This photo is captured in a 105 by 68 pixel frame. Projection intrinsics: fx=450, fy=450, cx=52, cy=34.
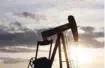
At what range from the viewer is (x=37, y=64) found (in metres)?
40.0

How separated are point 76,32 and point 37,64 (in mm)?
4482

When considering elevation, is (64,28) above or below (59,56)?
above

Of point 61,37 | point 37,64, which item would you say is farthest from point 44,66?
point 61,37

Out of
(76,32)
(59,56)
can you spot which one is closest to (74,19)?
(76,32)

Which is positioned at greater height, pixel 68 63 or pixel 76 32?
pixel 76 32

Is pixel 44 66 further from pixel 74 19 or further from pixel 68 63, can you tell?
pixel 74 19

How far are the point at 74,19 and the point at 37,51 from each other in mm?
4315

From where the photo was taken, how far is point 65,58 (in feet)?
132

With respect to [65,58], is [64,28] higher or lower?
higher

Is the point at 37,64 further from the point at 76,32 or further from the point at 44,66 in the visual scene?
the point at 76,32

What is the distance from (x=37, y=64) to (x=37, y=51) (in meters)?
1.20

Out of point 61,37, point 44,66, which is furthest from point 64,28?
point 44,66

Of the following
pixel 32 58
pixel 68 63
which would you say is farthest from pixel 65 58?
pixel 32 58

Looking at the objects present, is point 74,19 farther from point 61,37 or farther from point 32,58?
point 32,58
